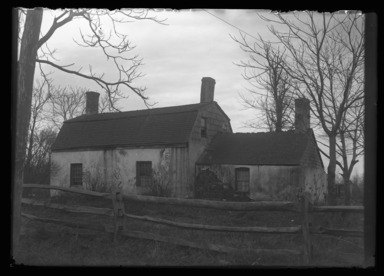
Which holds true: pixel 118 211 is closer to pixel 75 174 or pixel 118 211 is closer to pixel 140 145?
pixel 140 145

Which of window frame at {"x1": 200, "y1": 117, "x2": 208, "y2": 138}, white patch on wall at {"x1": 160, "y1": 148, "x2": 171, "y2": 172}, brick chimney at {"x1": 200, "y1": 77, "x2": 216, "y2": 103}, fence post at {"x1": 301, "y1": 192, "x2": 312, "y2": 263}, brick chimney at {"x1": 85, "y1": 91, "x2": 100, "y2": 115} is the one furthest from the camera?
brick chimney at {"x1": 85, "y1": 91, "x2": 100, "y2": 115}

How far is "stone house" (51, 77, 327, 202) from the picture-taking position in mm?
18406

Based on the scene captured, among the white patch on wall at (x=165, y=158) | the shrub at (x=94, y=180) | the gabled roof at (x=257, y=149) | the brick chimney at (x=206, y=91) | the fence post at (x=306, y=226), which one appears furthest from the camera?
the brick chimney at (x=206, y=91)

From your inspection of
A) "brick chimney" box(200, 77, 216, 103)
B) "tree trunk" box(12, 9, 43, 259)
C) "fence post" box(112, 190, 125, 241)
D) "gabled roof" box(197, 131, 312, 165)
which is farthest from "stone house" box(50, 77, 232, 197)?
"tree trunk" box(12, 9, 43, 259)

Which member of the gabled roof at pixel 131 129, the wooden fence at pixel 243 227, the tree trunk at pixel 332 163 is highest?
the gabled roof at pixel 131 129

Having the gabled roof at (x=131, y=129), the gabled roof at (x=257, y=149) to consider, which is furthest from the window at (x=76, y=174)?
the gabled roof at (x=257, y=149)

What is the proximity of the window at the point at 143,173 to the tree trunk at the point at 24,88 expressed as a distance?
46.6ft

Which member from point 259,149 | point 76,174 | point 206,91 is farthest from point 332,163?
point 76,174

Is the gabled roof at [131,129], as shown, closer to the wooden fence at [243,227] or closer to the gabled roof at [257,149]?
the gabled roof at [257,149]

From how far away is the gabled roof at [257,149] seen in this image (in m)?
18.5

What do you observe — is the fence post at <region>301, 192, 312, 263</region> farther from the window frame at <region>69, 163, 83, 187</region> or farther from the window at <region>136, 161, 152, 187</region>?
the window frame at <region>69, 163, 83, 187</region>

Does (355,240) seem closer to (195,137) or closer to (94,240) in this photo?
(94,240)

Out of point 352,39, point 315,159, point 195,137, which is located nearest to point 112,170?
point 195,137

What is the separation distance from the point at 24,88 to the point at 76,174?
59.1 ft
